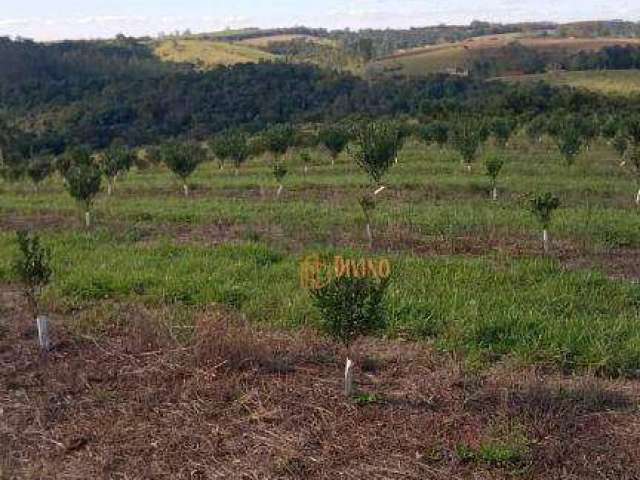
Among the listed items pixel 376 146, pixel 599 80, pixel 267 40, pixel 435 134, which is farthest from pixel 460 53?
pixel 376 146

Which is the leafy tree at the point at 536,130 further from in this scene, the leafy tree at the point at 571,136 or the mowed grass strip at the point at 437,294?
the mowed grass strip at the point at 437,294

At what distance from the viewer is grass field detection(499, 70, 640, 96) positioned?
72.9 meters

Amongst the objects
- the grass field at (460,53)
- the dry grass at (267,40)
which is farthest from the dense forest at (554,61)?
the dry grass at (267,40)

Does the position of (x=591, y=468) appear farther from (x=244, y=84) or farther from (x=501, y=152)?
(x=244, y=84)

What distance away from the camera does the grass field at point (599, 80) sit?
72875mm

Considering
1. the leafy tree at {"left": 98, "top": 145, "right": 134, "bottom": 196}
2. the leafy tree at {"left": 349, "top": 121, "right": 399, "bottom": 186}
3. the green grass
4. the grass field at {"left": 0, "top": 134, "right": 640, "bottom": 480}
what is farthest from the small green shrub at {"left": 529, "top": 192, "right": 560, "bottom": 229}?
the leafy tree at {"left": 98, "top": 145, "right": 134, "bottom": 196}

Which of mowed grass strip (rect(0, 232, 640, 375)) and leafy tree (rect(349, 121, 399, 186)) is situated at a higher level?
leafy tree (rect(349, 121, 399, 186))

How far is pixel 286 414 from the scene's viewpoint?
278 inches

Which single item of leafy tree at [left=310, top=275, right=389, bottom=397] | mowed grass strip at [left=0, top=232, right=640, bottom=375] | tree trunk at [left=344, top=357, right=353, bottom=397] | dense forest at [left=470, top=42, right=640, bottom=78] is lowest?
mowed grass strip at [left=0, top=232, right=640, bottom=375]

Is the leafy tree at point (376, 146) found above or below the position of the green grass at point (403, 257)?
above

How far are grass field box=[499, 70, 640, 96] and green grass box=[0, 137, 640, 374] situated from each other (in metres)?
50.0

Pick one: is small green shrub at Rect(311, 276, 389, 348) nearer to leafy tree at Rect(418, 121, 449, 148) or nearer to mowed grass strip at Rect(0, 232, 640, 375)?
mowed grass strip at Rect(0, 232, 640, 375)

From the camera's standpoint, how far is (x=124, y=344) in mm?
8930

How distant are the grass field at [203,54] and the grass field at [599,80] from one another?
4931cm
